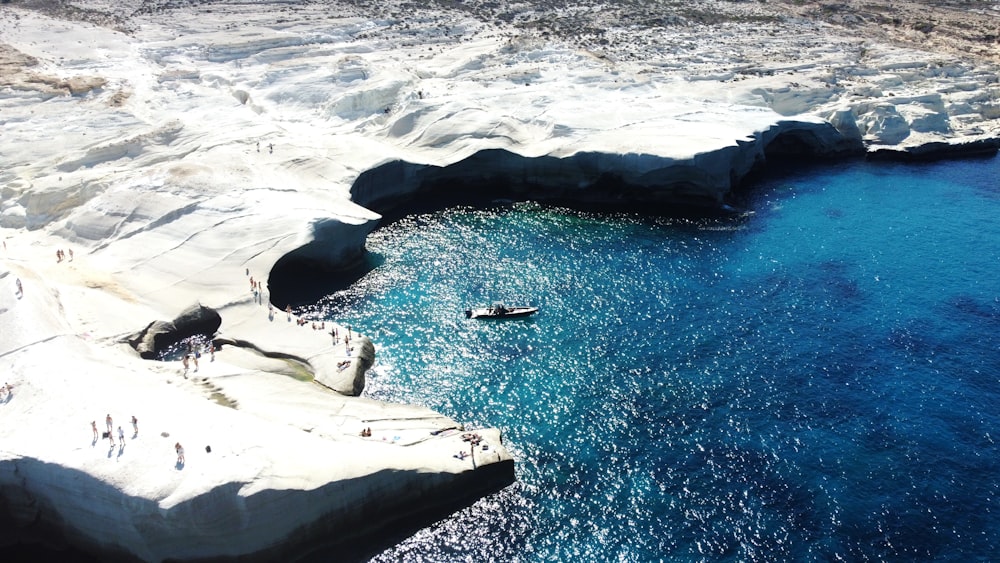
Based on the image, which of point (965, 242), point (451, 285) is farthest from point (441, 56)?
point (965, 242)

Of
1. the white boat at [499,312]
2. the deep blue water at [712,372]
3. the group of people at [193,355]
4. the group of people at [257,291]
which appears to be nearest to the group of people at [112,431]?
the group of people at [193,355]

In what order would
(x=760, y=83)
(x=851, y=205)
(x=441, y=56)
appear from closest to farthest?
1. (x=851, y=205)
2. (x=760, y=83)
3. (x=441, y=56)

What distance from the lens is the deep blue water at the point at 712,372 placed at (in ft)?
108

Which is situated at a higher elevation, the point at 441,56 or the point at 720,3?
the point at 720,3

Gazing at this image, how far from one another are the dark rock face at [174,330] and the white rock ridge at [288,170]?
0.57m

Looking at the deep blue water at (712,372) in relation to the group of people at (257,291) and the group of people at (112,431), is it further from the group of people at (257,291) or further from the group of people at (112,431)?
the group of people at (112,431)

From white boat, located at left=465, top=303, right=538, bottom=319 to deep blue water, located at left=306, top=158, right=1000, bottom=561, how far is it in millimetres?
853

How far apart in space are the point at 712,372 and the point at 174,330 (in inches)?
1235

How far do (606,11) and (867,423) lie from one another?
81.5 meters

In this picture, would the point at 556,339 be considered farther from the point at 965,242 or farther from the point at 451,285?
the point at 965,242

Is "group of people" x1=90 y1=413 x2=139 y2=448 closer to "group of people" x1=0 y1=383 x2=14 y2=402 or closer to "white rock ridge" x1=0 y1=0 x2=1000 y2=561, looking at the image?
"white rock ridge" x1=0 y1=0 x2=1000 y2=561

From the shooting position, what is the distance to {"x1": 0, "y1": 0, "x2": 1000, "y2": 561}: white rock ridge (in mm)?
31156

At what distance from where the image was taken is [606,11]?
105750 millimetres

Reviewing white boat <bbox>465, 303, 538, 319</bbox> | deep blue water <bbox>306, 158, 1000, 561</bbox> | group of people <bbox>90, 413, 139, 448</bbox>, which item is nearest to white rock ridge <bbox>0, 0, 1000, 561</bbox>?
group of people <bbox>90, 413, 139, 448</bbox>
